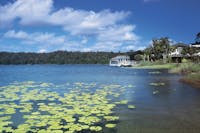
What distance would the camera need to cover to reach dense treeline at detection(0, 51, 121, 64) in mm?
171875

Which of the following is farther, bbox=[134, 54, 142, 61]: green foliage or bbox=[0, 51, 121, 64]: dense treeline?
bbox=[0, 51, 121, 64]: dense treeline

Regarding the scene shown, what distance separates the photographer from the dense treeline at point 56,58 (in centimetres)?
17188

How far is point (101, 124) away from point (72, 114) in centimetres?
204

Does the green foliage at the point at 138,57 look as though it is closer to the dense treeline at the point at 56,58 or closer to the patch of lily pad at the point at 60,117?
the dense treeline at the point at 56,58

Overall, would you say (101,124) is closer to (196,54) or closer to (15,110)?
(15,110)

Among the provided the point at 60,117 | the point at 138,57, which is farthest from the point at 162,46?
the point at 60,117

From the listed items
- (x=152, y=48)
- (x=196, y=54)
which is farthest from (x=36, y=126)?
(x=152, y=48)

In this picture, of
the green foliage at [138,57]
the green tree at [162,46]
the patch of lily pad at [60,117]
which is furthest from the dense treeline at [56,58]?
the patch of lily pad at [60,117]

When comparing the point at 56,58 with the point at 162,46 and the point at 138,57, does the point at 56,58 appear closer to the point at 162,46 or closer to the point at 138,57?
the point at 138,57

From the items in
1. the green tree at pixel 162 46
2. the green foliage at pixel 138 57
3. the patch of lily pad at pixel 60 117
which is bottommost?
the patch of lily pad at pixel 60 117

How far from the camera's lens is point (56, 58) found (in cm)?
18188

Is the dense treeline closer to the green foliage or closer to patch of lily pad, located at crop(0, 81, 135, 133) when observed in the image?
the green foliage

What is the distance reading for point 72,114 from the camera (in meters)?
11.8

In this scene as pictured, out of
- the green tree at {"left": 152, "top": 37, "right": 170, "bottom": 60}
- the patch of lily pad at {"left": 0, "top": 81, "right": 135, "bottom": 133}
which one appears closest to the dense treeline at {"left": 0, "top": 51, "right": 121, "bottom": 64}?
the green tree at {"left": 152, "top": 37, "right": 170, "bottom": 60}
